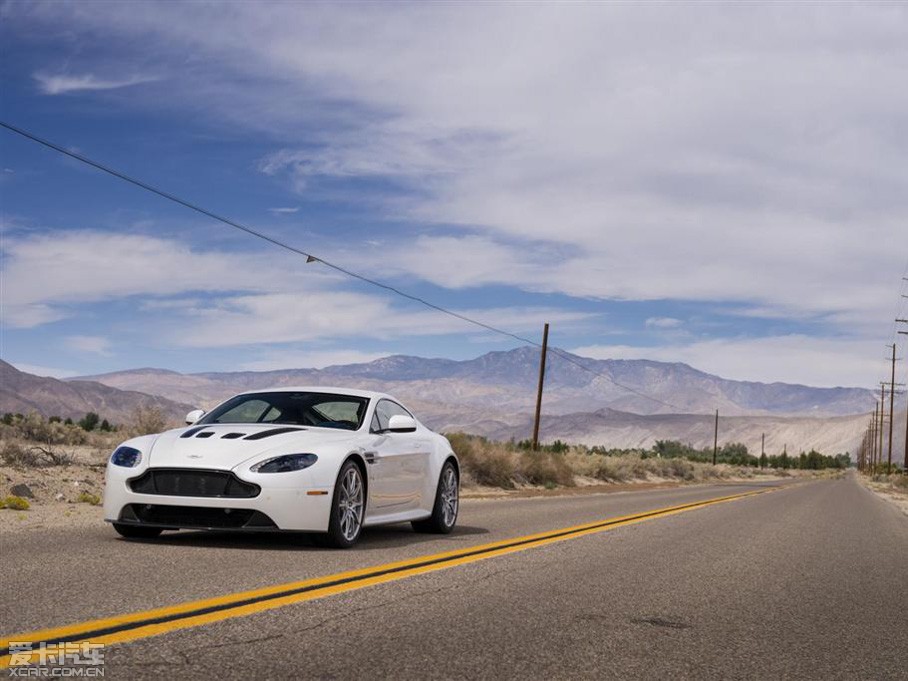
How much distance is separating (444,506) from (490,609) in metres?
5.17

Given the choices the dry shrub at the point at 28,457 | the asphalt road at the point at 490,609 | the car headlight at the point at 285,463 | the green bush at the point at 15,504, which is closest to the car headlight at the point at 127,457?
the asphalt road at the point at 490,609

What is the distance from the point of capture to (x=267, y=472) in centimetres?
874

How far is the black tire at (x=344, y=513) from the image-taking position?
29.9 feet

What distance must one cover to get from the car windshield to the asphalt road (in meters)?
1.19

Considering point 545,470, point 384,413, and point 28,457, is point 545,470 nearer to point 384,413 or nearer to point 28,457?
point 28,457

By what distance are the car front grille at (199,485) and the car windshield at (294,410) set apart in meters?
1.58

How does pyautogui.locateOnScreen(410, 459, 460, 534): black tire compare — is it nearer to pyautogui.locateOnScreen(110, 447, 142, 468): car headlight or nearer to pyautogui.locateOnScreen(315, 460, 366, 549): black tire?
pyautogui.locateOnScreen(315, 460, 366, 549): black tire

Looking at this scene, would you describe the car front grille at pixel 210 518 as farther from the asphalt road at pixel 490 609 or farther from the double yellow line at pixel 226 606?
the double yellow line at pixel 226 606

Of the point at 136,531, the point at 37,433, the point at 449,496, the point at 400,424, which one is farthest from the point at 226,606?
the point at 37,433

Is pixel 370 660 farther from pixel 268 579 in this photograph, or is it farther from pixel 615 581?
pixel 615 581

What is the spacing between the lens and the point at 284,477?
8.74m

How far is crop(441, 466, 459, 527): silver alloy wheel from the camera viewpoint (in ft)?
38.2

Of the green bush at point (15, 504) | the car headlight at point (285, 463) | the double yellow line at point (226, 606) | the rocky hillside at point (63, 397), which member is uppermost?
the rocky hillside at point (63, 397)

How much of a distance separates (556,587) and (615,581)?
76 centimetres
